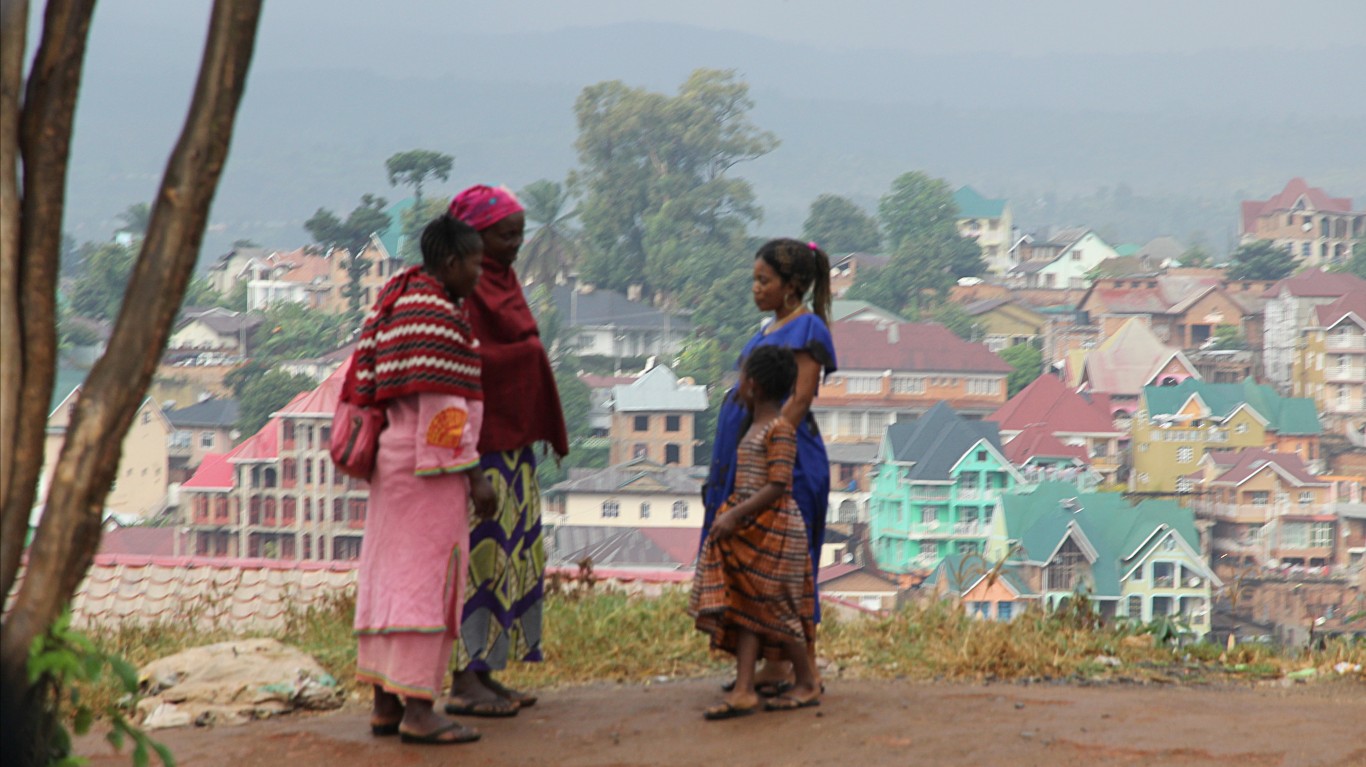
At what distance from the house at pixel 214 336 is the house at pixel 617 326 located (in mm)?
13552

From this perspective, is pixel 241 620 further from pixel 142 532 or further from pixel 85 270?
pixel 85 270

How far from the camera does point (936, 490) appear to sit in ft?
149

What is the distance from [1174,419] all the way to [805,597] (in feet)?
165

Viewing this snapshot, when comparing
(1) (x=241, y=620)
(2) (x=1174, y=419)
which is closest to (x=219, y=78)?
(1) (x=241, y=620)

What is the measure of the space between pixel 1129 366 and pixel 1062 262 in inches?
1169

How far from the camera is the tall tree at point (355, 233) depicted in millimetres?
64125

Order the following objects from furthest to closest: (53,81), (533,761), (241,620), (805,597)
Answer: (241,620), (805,597), (533,761), (53,81)

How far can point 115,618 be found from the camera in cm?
605

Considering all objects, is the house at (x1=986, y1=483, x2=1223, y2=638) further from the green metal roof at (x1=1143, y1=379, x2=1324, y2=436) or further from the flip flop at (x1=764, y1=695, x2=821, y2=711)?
the flip flop at (x1=764, y1=695, x2=821, y2=711)

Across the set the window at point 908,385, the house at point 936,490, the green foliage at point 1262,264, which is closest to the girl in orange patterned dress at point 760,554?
the house at point 936,490

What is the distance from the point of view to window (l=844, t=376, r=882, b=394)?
58.9m

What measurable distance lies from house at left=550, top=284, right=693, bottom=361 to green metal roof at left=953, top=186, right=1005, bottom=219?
95.1 ft

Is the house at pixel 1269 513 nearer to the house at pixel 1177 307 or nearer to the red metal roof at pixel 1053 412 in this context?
the red metal roof at pixel 1053 412

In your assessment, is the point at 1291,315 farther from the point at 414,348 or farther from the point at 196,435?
the point at 414,348
